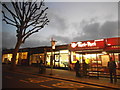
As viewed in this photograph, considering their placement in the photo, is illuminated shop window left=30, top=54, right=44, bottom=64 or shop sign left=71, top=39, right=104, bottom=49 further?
illuminated shop window left=30, top=54, right=44, bottom=64

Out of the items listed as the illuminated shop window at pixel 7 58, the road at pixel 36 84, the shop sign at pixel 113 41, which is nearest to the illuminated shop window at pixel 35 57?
the illuminated shop window at pixel 7 58

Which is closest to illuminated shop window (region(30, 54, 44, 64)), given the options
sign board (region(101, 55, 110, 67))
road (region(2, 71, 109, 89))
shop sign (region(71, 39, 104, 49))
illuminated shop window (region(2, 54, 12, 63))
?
shop sign (region(71, 39, 104, 49))

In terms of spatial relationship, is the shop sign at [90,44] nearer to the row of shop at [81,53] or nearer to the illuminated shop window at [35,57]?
the row of shop at [81,53]

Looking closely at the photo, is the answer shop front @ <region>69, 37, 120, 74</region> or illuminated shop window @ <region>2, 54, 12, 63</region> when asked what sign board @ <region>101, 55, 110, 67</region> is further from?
illuminated shop window @ <region>2, 54, 12, 63</region>

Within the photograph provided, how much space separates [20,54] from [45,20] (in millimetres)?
14172

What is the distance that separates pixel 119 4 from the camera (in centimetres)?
1620

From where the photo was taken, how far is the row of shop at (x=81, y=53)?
543 inches

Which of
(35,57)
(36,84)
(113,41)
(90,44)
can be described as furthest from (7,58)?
(113,41)

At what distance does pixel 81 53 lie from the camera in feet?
53.8

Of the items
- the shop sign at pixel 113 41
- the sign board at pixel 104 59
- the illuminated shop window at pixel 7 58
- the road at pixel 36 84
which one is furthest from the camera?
the illuminated shop window at pixel 7 58

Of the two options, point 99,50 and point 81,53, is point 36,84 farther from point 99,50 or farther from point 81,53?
point 81,53

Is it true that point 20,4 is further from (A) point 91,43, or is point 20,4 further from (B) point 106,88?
(B) point 106,88

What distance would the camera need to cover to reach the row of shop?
1379 cm

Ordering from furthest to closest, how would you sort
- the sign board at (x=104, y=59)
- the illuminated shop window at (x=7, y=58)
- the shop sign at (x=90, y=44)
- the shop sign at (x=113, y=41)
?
the illuminated shop window at (x=7, y=58) < the sign board at (x=104, y=59) < the shop sign at (x=90, y=44) < the shop sign at (x=113, y=41)
